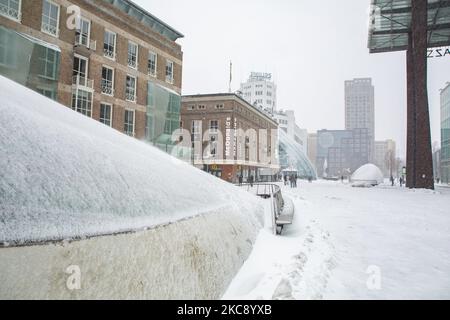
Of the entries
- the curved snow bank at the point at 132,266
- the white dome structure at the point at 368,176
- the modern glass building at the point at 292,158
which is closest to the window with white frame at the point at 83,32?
the curved snow bank at the point at 132,266

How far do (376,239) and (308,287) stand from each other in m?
3.89

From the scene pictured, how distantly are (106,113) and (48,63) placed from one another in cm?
482

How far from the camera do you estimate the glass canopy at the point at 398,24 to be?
28.2 meters

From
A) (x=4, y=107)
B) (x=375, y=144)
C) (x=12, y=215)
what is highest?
(x=375, y=144)

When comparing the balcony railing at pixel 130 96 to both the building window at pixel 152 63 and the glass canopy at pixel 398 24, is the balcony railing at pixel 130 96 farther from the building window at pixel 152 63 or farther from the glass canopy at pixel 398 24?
the glass canopy at pixel 398 24

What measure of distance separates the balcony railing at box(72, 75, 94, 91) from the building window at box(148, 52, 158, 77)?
19.3ft

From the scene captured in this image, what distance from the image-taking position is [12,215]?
5.93ft

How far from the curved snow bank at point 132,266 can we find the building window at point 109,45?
20.5 m

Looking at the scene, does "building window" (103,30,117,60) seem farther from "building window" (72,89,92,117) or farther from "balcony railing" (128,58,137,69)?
"building window" (72,89,92,117)

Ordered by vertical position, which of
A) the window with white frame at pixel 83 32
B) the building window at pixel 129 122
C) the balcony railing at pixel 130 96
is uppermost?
the window with white frame at pixel 83 32

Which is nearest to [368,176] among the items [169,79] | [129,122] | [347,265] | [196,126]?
[196,126]
